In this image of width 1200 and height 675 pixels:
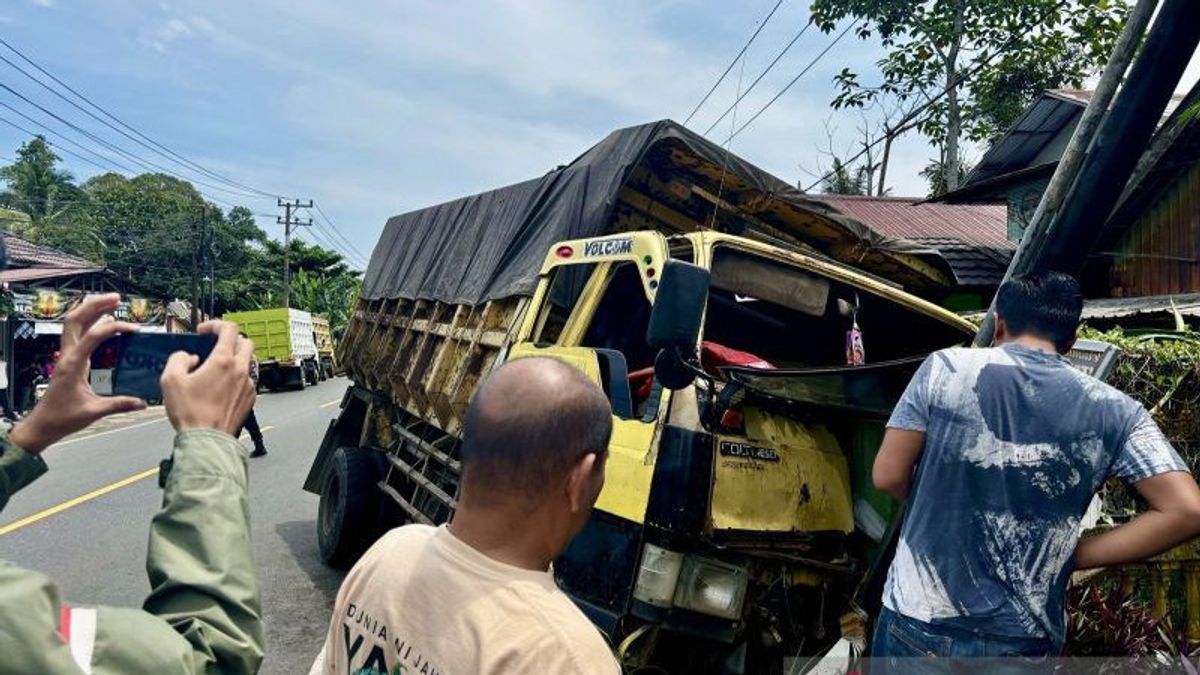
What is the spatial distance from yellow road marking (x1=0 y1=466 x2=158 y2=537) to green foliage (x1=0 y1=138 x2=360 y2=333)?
105 ft

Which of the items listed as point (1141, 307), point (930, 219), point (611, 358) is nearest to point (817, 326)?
point (611, 358)

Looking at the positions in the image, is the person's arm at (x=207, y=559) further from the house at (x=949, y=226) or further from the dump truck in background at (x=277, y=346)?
the dump truck in background at (x=277, y=346)

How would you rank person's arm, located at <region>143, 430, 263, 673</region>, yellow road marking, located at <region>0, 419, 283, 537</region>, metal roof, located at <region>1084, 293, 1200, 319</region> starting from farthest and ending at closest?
yellow road marking, located at <region>0, 419, 283, 537</region>
metal roof, located at <region>1084, 293, 1200, 319</region>
person's arm, located at <region>143, 430, 263, 673</region>

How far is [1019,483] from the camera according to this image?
2.24 meters

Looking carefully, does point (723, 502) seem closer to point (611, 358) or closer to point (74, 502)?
point (611, 358)

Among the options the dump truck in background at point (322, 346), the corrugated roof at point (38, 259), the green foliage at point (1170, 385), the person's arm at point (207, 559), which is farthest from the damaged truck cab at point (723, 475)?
the dump truck in background at point (322, 346)

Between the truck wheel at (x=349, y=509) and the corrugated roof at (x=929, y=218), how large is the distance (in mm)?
11843

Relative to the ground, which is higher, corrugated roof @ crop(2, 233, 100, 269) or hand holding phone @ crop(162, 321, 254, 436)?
corrugated roof @ crop(2, 233, 100, 269)

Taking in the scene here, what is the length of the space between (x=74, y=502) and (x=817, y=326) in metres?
7.78

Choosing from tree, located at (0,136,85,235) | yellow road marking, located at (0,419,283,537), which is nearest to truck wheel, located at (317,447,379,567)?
yellow road marking, located at (0,419,283,537)

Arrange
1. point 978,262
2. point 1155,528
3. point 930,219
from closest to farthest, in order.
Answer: point 1155,528 → point 978,262 → point 930,219

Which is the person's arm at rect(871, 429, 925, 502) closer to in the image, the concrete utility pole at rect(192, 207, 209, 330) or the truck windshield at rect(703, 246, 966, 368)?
the truck windshield at rect(703, 246, 966, 368)

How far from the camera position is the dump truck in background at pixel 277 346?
26.4 m

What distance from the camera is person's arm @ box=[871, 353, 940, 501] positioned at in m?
2.41
